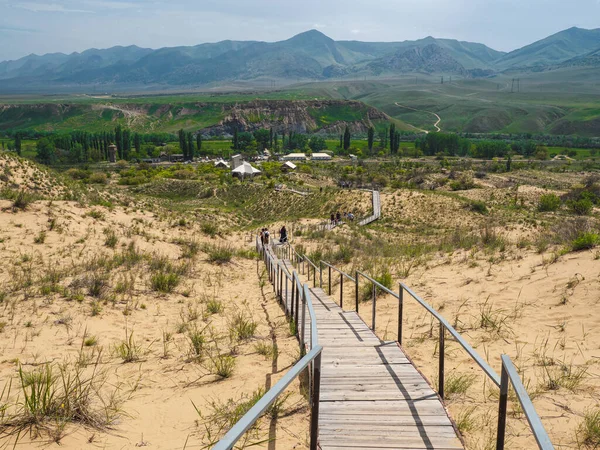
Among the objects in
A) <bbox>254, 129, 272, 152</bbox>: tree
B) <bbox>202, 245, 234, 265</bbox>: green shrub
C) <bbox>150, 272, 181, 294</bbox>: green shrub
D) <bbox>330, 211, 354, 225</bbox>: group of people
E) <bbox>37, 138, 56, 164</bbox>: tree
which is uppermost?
<bbox>254, 129, 272, 152</bbox>: tree

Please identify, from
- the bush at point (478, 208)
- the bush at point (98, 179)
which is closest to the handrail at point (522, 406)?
the bush at point (478, 208)

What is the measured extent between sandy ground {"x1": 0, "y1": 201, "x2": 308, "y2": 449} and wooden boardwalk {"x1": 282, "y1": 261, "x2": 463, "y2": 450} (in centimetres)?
43

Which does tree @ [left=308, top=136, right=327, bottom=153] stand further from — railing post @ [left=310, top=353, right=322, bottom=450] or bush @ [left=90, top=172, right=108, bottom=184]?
railing post @ [left=310, top=353, right=322, bottom=450]

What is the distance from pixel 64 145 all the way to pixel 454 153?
3779 inches

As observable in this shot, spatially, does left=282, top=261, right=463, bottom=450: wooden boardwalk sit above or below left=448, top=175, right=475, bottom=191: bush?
above

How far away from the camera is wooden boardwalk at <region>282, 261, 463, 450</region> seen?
152 inches

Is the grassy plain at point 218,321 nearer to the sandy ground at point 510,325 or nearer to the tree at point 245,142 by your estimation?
the sandy ground at point 510,325

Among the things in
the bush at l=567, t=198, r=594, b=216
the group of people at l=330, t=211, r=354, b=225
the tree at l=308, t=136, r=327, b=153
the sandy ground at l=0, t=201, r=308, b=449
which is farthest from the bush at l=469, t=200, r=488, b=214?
the tree at l=308, t=136, r=327, b=153

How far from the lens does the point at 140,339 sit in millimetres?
7695

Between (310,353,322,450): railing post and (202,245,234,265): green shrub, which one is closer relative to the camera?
(310,353,322,450): railing post

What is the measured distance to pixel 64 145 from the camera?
334ft

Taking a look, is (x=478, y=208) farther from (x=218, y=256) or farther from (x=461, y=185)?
(x=218, y=256)

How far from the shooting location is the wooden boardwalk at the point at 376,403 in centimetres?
387

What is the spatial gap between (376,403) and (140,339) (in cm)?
485
